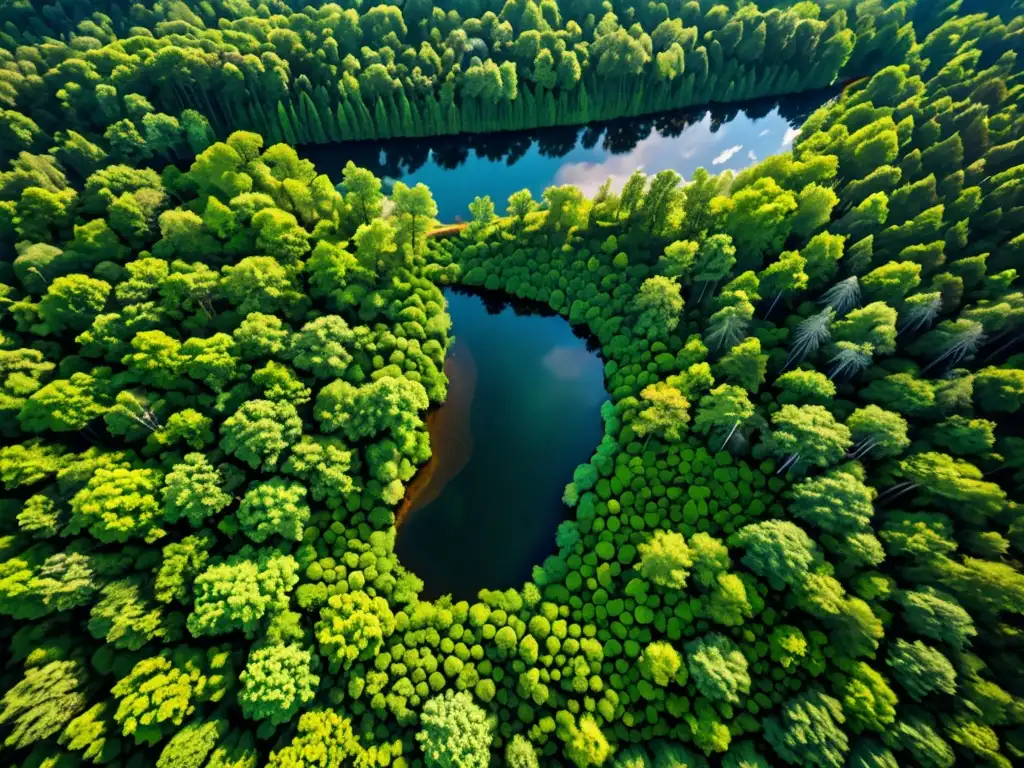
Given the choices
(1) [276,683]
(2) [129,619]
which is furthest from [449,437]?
(2) [129,619]

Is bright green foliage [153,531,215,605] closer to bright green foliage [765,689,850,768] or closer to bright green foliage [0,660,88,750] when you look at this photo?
bright green foliage [0,660,88,750]

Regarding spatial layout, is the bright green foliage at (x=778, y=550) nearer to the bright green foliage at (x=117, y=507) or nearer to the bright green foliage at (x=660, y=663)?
the bright green foliage at (x=660, y=663)

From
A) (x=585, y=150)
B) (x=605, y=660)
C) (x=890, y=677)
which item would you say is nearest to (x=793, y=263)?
(x=890, y=677)

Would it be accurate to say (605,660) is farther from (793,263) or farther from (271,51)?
(271,51)

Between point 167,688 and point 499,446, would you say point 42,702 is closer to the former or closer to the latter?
point 167,688

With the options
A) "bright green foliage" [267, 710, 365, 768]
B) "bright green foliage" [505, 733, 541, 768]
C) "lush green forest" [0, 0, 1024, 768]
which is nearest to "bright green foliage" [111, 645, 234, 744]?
"lush green forest" [0, 0, 1024, 768]

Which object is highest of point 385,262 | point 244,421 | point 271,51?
point 271,51
